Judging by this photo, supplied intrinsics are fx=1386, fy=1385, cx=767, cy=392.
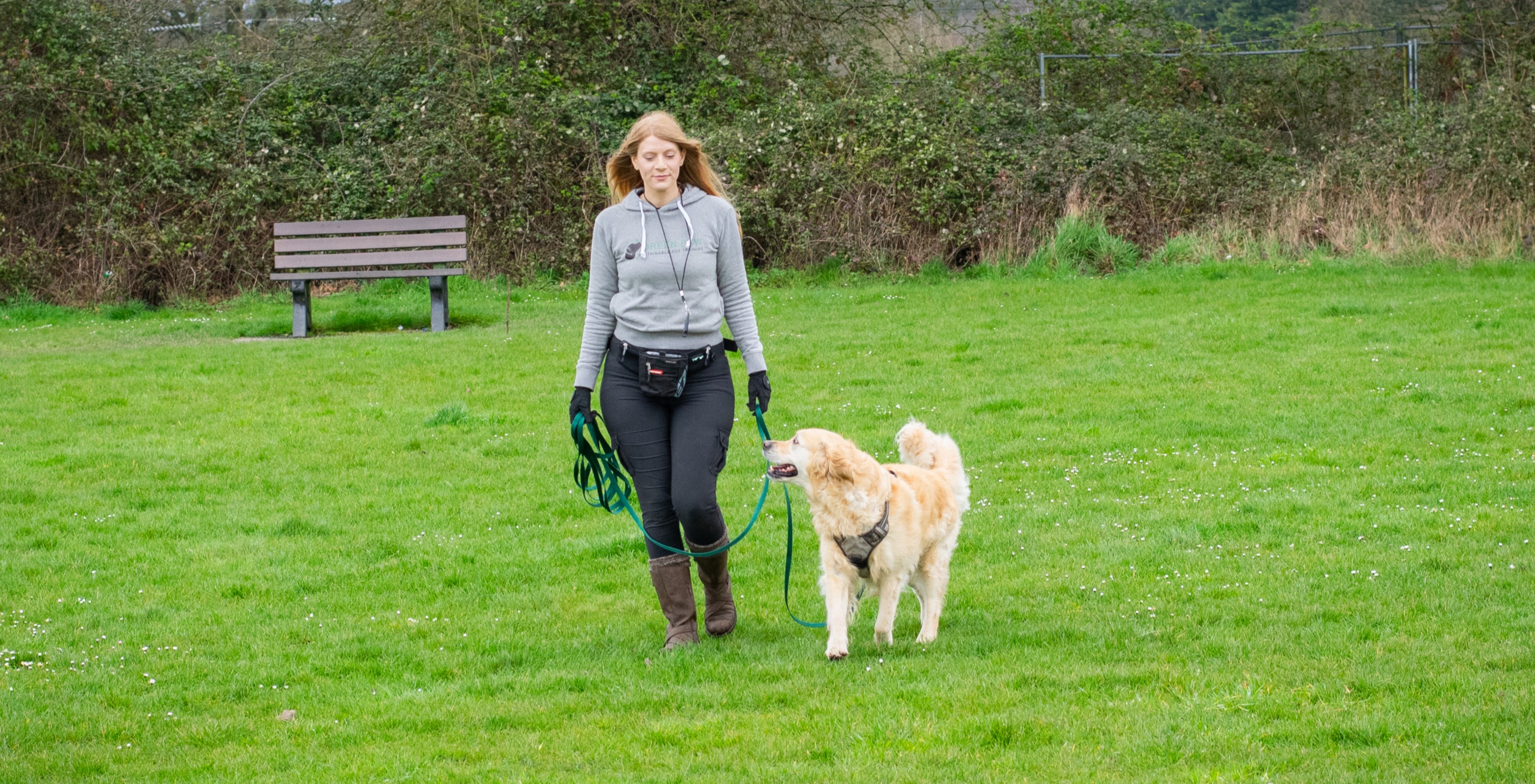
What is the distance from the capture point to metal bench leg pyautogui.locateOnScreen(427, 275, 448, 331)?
1571 centimetres

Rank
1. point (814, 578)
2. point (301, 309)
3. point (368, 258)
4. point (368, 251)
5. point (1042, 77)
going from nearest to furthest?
1. point (814, 578)
2. point (301, 309)
3. point (368, 258)
4. point (368, 251)
5. point (1042, 77)

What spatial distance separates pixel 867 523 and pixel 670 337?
1.02 m

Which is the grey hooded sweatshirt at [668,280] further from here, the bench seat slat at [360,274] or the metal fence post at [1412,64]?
the metal fence post at [1412,64]

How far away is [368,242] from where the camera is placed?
1648 cm

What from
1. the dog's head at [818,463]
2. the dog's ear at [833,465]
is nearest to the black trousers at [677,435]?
the dog's head at [818,463]

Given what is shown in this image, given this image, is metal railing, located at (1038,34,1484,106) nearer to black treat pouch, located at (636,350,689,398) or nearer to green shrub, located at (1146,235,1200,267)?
green shrub, located at (1146,235,1200,267)

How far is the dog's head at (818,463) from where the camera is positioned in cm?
527

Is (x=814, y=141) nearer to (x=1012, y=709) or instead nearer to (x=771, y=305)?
(x=771, y=305)

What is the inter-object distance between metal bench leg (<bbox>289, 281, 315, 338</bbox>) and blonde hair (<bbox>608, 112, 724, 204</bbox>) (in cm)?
1106

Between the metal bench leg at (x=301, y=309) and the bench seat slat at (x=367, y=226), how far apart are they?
993 millimetres

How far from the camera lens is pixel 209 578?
6.68 m

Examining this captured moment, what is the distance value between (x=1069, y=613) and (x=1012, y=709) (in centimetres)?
125

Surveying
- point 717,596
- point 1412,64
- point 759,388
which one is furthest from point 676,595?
point 1412,64

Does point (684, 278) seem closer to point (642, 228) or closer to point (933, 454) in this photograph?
point (642, 228)
